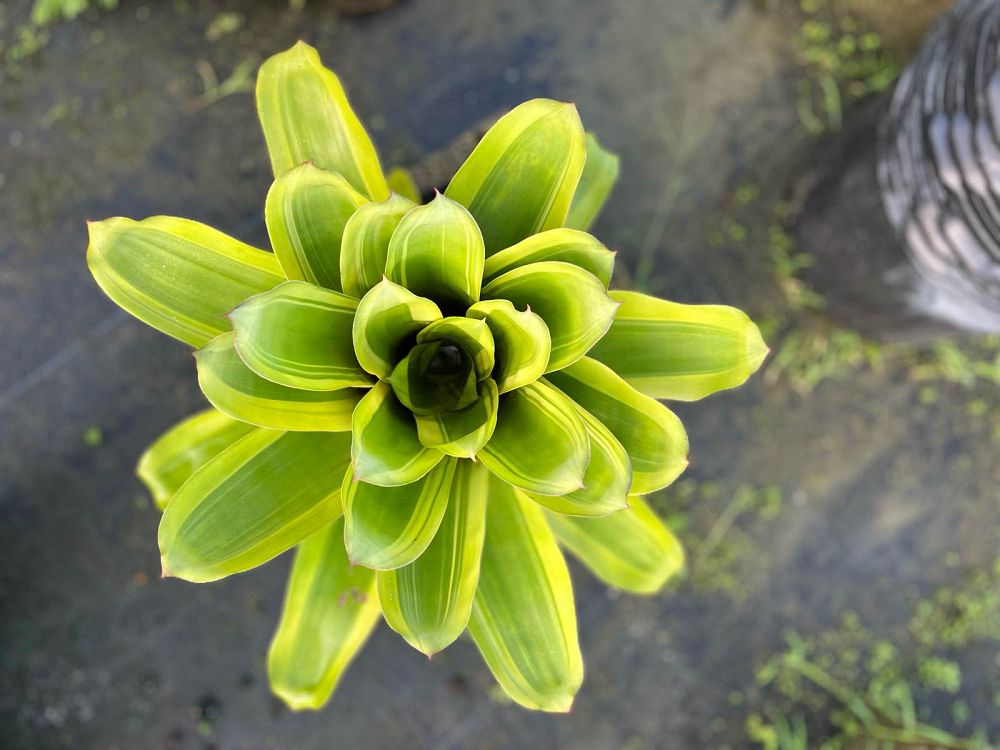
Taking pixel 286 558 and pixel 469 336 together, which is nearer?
pixel 469 336

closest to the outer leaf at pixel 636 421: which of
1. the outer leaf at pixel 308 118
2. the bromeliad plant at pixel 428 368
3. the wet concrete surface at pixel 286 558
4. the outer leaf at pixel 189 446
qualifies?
the bromeliad plant at pixel 428 368

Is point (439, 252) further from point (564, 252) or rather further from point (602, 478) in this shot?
point (602, 478)

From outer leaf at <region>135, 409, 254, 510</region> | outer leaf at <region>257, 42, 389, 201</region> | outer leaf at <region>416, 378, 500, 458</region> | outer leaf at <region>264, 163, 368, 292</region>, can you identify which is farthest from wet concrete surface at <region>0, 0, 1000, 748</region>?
outer leaf at <region>416, 378, 500, 458</region>

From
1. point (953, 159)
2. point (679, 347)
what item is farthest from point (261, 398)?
point (953, 159)

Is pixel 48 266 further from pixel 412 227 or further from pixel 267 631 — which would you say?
pixel 412 227

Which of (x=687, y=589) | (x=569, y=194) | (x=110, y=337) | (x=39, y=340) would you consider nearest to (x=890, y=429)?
(x=687, y=589)

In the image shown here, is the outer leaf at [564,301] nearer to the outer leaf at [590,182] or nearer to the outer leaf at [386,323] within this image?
the outer leaf at [386,323]

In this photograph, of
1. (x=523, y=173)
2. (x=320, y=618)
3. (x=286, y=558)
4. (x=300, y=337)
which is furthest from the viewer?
(x=286, y=558)
